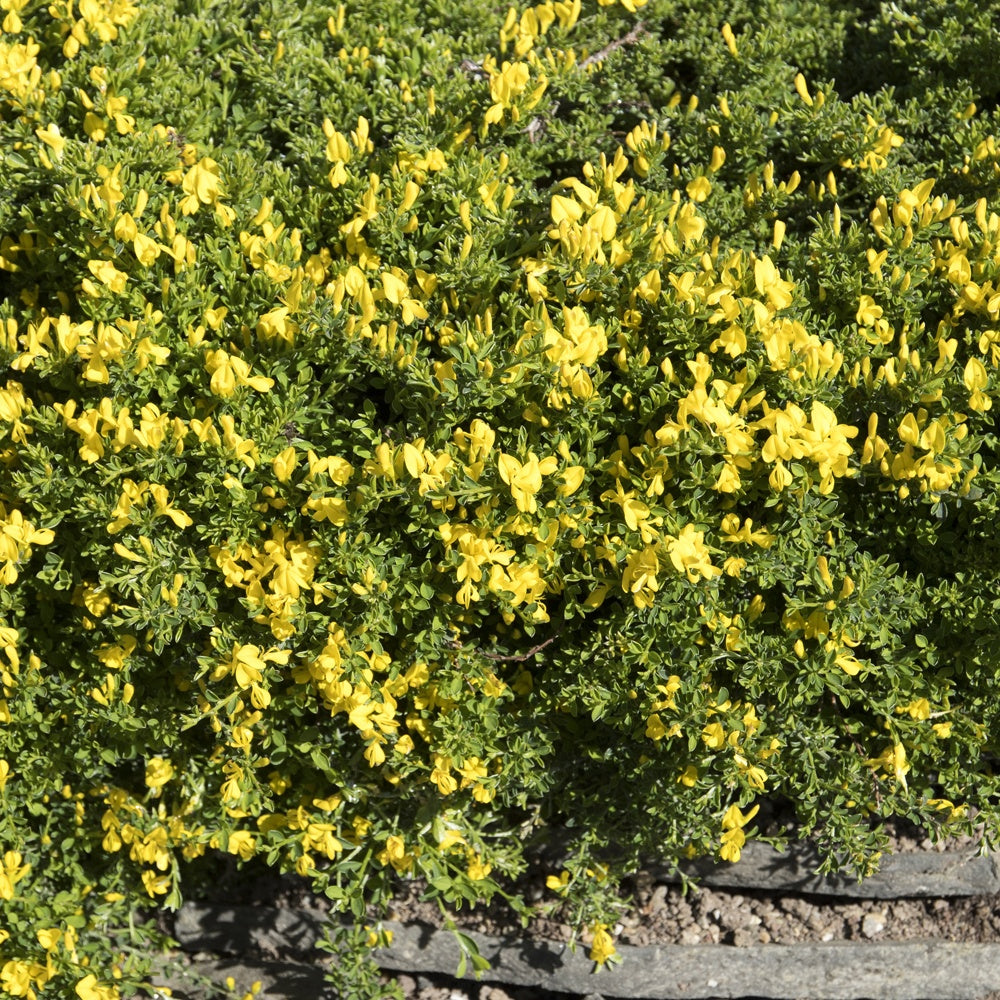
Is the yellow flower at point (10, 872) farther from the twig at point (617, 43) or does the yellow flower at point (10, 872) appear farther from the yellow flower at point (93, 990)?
the twig at point (617, 43)

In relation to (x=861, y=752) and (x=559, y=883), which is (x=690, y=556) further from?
(x=559, y=883)

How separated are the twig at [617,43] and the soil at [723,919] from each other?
7.59 ft

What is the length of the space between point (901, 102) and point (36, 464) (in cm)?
250

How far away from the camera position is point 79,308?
9.09 ft

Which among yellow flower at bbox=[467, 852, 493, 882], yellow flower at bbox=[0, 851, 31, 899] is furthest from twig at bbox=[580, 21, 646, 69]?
yellow flower at bbox=[0, 851, 31, 899]

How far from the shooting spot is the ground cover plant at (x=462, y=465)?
7.79 ft

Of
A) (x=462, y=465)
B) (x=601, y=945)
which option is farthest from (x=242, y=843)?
(x=462, y=465)

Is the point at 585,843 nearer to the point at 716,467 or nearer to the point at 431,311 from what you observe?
the point at 716,467

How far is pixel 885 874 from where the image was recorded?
306 centimetres

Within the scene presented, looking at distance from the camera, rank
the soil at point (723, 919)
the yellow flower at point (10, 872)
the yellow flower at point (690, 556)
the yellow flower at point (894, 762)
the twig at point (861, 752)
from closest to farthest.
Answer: the yellow flower at point (690, 556) < the yellow flower at point (894, 762) < the twig at point (861, 752) < the yellow flower at point (10, 872) < the soil at point (723, 919)

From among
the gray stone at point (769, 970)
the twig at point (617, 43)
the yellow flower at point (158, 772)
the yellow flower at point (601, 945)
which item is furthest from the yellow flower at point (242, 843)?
the twig at point (617, 43)

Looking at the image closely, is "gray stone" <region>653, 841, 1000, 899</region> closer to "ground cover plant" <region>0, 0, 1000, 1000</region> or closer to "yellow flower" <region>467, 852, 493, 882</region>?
"ground cover plant" <region>0, 0, 1000, 1000</region>

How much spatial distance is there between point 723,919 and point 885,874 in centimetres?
46

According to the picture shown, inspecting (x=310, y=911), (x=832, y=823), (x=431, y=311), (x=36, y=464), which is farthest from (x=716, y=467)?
(x=310, y=911)
